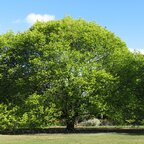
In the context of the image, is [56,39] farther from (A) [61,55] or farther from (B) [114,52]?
(B) [114,52]

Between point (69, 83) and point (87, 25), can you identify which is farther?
point (87, 25)

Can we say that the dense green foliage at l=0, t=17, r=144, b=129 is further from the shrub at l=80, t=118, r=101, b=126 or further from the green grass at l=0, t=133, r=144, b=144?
the shrub at l=80, t=118, r=101, b=126

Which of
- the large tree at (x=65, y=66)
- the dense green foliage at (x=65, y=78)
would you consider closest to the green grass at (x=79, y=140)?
the dense green foliage at (x=65, y=78)

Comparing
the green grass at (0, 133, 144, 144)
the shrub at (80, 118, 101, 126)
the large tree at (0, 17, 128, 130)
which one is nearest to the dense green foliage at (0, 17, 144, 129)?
the large tree at (0, 17, 128, 130)

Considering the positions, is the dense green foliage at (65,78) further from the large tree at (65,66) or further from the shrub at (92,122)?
the shrub at (92,122)

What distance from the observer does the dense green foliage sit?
152 feet

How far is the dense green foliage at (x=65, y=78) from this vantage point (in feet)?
152

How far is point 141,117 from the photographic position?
4616 cm

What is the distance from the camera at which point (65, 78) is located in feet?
153

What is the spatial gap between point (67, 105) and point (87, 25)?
10.6 m

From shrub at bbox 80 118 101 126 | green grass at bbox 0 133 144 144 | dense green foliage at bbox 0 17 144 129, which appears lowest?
green grass at bbox 0 133 144 144

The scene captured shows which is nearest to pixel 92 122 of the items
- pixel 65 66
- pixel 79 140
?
pixel 65 66

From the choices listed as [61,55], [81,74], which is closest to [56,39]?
[61,55]

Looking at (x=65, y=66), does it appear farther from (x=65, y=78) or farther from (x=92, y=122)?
(x=92, y=122)
